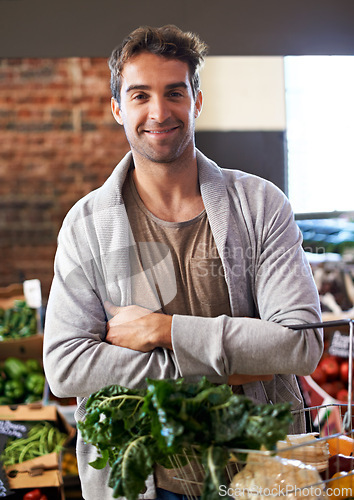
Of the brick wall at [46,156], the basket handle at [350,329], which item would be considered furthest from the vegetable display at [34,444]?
the basket handle at [350,329]

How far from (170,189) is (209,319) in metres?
0.48

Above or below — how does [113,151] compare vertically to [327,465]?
above

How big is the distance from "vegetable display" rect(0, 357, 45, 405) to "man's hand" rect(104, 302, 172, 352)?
129cm

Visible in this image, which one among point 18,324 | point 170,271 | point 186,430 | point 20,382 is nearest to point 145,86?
point 170,271

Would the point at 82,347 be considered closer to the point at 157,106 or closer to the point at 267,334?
the point at 267,334

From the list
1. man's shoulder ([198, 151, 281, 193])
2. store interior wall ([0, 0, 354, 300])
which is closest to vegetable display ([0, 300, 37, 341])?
store interior wall ([0, 0, 354, 300])

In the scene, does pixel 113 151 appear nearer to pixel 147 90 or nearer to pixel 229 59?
pixel 229 59

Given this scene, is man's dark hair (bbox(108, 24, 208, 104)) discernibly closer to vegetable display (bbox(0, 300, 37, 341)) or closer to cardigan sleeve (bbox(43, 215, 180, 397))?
cardigan sleeve (bbox(43, 215, 180, 397))

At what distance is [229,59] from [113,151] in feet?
3.04

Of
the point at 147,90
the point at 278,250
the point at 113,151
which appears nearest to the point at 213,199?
the point at 278,250

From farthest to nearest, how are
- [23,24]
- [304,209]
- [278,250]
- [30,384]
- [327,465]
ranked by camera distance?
[30,384], [304,209], [23,24], [278,250], [327,465]

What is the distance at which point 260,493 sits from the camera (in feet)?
3.39

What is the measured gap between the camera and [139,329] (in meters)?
1.62

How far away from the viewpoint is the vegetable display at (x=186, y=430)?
100cm
